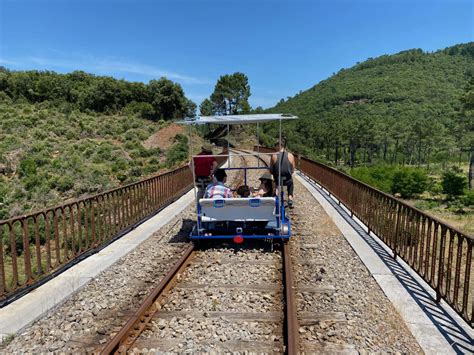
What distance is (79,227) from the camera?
653 centimetres

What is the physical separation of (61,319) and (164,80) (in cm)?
6243

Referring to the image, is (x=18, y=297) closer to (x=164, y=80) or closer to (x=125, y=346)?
(x=125, y=346)

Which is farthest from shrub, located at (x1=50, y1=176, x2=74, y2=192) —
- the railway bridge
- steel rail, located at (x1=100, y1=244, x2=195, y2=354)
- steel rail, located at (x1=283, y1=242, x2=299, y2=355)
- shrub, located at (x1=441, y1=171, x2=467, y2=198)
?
shrub, located at (x1=441, y1=171, x2=467, y2=198)

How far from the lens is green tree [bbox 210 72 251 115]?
6400 centimetres

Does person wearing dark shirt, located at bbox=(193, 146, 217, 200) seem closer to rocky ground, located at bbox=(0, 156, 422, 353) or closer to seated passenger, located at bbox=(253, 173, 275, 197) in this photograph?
seated passenger, located at bbox=(253, 173, 275, 197)

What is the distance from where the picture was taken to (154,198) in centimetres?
1079

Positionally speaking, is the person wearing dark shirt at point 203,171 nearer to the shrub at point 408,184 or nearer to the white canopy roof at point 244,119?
the white canopy roof at point 244,119

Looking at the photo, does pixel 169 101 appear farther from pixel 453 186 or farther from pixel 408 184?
pixel 453 186

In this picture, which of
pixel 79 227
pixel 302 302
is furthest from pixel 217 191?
pixel 302 302

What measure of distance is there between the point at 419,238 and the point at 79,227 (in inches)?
224

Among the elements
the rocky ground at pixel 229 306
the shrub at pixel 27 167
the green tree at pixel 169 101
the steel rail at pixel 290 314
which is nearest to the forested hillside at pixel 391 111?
the green tree at pixel 169 101

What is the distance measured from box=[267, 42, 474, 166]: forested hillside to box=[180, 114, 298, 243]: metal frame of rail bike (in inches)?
1801

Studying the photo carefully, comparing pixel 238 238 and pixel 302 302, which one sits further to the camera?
pixel 238 238

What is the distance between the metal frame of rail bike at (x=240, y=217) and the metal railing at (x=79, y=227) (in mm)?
1641
